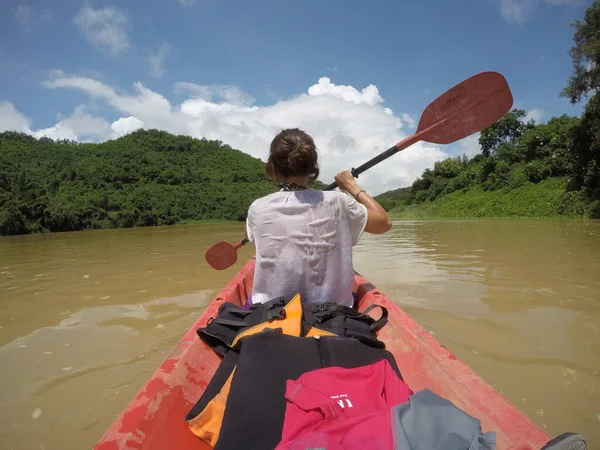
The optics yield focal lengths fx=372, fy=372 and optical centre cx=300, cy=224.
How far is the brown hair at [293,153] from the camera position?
1.76 metres

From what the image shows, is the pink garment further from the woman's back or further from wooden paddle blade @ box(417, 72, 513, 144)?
wooden paddle blade @ box(417, 72, 513, 144)

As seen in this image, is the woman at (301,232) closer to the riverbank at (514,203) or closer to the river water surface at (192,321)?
the river water surface at (192,321)

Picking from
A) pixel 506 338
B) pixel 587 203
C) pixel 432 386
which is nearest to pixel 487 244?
pixel 506 338

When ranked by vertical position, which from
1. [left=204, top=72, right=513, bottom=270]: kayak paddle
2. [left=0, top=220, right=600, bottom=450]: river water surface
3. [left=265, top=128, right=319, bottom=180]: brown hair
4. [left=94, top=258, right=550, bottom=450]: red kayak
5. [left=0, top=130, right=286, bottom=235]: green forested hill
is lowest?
[left=0, top=220, right=600, bottom=450]: river water surface

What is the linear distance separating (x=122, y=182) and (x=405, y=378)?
5283cm

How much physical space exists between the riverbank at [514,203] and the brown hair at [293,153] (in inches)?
732

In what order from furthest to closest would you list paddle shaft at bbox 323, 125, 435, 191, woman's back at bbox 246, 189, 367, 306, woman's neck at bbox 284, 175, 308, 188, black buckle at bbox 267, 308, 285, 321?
paddle shaft at bbox 323, 125, 435, 191 < woman's neck at bbox 284, 175, 308, 188 < woman's back at bbox 246, 189, 367, 306 < black buckle at bbox 267, 308, 285, 321

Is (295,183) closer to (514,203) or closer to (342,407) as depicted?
(342,407)

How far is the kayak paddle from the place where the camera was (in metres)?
2.81

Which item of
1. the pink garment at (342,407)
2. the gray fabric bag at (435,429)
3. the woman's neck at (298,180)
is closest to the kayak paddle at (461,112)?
the woman's neck at (298,180)

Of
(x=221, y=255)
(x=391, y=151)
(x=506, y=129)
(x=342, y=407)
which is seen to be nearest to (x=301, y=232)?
(x=342, y=407)

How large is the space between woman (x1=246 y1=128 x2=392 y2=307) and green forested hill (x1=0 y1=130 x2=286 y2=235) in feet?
79.4

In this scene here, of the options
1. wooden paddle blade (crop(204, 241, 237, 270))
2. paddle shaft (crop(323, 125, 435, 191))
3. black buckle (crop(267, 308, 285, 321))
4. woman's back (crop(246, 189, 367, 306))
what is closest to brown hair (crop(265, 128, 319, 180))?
woman's back (crop(246, 189, 367, 306))

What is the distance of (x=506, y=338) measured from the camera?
258 centimetres
